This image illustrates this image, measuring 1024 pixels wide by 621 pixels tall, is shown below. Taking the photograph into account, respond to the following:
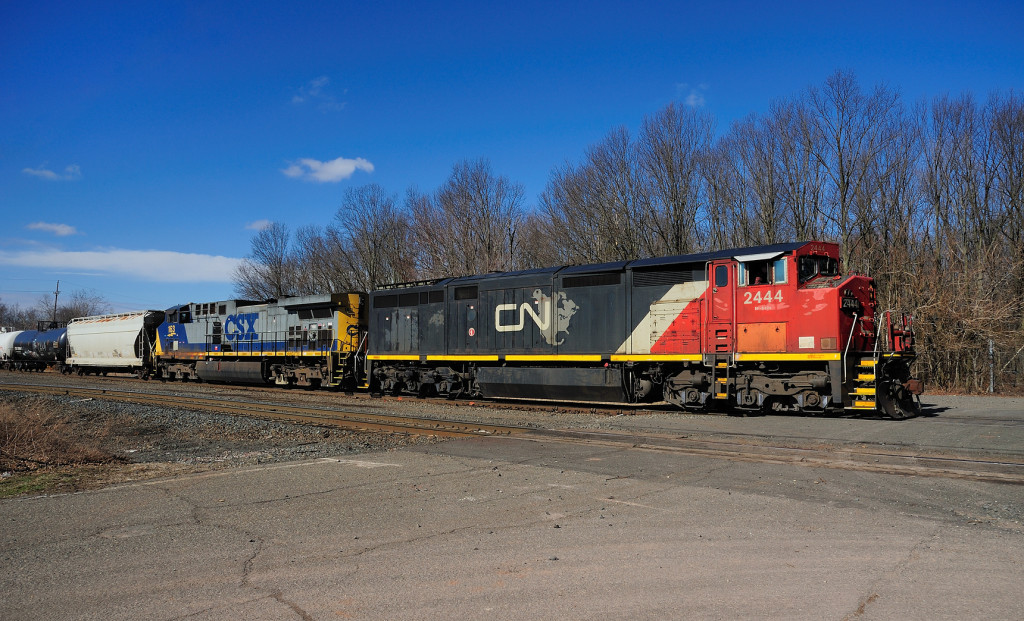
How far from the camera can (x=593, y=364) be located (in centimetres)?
1655

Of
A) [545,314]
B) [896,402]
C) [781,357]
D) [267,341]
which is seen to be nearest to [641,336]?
[545,314]

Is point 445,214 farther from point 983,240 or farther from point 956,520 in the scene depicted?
point 956,520

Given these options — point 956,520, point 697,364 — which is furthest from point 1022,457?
point 697,364

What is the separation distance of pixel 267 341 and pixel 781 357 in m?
20.1

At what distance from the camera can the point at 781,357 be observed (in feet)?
44.3

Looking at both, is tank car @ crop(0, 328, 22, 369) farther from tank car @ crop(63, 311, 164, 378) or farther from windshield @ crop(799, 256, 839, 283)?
windshield @ crop(799, 256, 839, 283)

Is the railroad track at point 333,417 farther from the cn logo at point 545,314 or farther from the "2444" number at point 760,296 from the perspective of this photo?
the "2444" number at point 760,296

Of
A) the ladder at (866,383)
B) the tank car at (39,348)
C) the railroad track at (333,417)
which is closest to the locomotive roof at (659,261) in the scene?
the ladder at (866,383)

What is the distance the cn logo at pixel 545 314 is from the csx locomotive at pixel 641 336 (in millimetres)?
39

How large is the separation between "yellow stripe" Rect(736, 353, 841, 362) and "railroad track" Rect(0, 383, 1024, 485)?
9.29 feet

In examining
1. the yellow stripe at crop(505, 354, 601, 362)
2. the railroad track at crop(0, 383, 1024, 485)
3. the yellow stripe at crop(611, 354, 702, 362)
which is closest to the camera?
the railroad track at crop(0, 383, 1024, 485)

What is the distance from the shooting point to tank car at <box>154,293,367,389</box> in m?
23.4

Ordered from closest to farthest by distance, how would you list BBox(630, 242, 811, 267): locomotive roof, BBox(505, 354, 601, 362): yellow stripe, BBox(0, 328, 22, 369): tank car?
1. BBox(630, 242, 811, 267): locomotive roof
2. BBox(505, 354, 601, 362): yellow stripe
3. BBox(0, 328, 22, 369): tank car

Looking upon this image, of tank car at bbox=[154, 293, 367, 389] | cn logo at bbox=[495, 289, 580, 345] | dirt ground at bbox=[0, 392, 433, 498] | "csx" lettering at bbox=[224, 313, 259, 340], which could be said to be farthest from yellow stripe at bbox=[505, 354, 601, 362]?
"csx" lettering at bbox=[224, 313, 259, 340]
